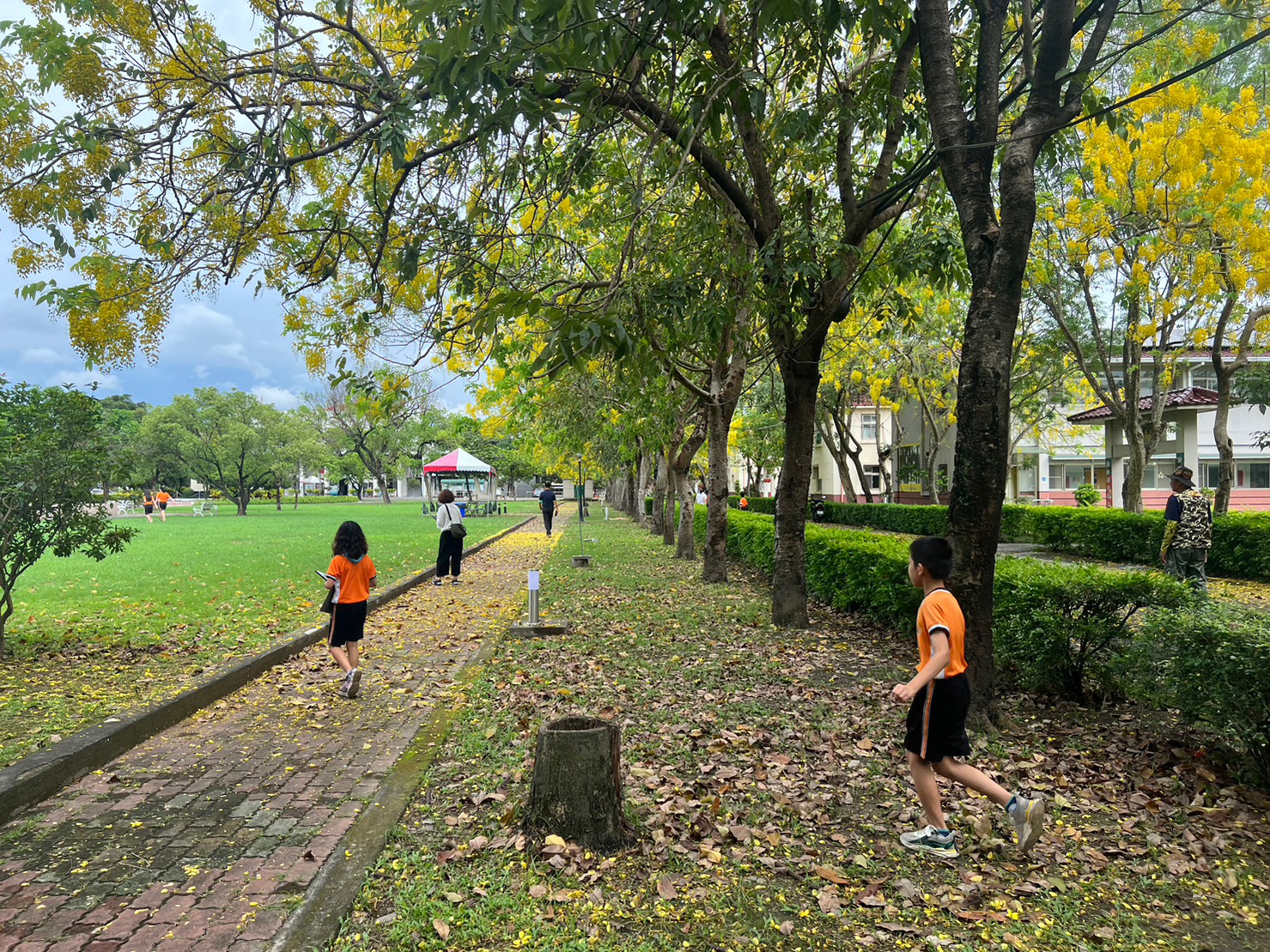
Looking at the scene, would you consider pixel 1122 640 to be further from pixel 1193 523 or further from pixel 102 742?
pixel 102 742

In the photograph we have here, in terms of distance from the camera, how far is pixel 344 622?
743 cm

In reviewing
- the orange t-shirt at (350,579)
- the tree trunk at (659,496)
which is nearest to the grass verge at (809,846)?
the orange t-shirt at (350,579)

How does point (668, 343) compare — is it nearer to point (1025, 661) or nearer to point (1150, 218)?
point (1025, 661)

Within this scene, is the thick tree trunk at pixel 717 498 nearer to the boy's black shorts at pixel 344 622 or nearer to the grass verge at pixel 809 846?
the grass verge at pixel 809 846

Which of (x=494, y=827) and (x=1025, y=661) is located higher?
(x=1025, y=661)

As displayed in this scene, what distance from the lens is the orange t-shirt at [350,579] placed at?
734 cm

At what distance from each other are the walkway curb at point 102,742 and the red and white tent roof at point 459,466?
25.4 meters

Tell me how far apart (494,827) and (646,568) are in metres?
12.9

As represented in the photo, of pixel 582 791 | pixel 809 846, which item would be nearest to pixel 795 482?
pixel 809 846

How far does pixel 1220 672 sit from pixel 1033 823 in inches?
61.5

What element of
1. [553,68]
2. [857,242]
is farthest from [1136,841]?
[857,242]

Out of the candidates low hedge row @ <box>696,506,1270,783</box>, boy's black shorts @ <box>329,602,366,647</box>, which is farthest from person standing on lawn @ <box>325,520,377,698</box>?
low hedge row @ <box>696,506,1270,783</box>

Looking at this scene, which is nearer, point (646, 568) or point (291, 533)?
point (646, 568)

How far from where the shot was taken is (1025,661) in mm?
6203
